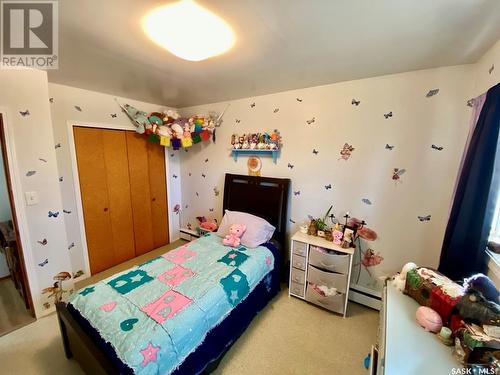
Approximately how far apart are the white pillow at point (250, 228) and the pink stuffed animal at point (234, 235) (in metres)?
0.05

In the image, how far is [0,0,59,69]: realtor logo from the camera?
3.64ft

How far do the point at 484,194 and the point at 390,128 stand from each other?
92 cm

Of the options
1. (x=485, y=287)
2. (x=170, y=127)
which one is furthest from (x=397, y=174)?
(x=170, y=127)

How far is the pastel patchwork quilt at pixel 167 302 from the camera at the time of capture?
1.16 metres

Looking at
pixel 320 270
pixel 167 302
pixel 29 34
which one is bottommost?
pixel 320 270

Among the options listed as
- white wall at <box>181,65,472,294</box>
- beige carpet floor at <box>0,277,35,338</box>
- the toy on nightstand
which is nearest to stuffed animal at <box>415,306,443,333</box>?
white wall at <box>181,65,472,294</box>

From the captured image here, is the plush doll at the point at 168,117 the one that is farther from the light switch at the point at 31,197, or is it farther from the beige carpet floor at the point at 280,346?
the beige carpet floor at the point at 280,346

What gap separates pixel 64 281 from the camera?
7.24ft

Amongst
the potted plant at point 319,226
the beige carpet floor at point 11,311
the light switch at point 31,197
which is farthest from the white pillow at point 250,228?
the beige carpet floor at point 11,311

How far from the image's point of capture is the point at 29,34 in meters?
1.33

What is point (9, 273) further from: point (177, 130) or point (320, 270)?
point (320, 270)

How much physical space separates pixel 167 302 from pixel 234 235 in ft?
3.37

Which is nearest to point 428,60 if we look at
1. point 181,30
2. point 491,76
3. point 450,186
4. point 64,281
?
point 491,76

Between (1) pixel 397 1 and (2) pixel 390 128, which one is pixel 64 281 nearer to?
(1) pixel 397 1
